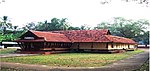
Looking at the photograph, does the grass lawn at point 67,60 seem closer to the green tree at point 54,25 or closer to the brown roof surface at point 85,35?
the brown roof surface at point 85,35

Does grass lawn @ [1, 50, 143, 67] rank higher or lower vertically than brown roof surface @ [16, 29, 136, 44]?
lower

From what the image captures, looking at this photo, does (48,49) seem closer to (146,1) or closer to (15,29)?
(146,1)

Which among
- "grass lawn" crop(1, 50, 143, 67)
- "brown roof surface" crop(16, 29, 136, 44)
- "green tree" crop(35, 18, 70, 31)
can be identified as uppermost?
"green tree" crop(35, 18, 70, 31)

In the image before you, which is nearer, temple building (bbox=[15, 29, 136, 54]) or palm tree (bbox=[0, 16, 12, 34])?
temple building (bbox=[15, 29, 136, 54])

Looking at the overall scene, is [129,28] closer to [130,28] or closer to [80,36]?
[130,28]

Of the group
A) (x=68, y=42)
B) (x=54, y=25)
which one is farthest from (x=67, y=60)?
(x=54, y=25)

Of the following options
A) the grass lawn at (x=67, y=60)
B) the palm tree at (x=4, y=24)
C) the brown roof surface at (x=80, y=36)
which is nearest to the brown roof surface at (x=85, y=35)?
the brown roof surface at (x=80, y=36)

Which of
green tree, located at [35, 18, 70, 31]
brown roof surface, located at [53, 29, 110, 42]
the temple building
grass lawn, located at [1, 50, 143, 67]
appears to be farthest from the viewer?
green tree, located at [35, 18, 70, 31]

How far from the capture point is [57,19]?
78938mm

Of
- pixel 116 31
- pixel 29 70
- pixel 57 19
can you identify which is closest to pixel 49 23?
pixel 57 19

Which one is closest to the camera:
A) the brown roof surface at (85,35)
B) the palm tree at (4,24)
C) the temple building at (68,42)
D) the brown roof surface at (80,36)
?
the temple building at (68,42)

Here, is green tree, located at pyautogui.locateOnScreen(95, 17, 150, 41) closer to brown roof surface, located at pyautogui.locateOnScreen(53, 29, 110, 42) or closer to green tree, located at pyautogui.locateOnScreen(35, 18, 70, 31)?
green tree, located at pyautogui.locateOnScreen(35, 18, 70, 31)

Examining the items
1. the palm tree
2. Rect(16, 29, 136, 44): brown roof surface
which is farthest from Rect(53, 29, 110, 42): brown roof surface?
the palm tree

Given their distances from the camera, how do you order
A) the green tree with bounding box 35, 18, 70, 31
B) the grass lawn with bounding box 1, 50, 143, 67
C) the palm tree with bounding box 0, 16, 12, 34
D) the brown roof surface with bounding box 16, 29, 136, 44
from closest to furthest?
the grass lawn with bounding box 1, 50, 143, 67 → the brown roof surface with bounding box 16, 29, 136, 44 → the palm tree with bounding box 0, 16, 12, 34 → the green tree with bounding box 35, 18, 70, 31
